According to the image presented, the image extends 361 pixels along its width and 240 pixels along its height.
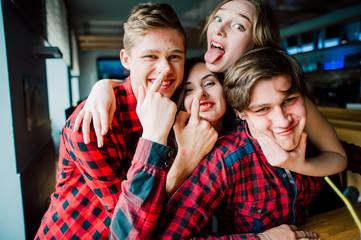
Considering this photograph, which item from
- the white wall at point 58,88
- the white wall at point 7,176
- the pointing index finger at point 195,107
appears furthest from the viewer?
the white wall at point 58,88

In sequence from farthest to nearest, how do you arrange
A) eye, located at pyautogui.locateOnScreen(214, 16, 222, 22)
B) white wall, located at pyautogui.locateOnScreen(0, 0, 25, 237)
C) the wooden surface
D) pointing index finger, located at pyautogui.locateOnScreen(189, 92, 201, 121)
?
white wall, located at pyautogui.locateOnScreen(0, 0, 25, 237)
eye, located at pyautogui.locateOnScreen(214, 16, 222, 22)
pointing index finger, located at pyautogui.locateOnScreen(189, 92, 201, 121)
the wooden surface

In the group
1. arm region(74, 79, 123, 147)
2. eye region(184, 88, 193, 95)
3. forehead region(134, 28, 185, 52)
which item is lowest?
arm region(74, 79, 123, 147)

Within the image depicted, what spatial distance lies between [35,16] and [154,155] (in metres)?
2.03

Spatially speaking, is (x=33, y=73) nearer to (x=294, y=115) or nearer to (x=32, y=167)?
(x=32, y=167)

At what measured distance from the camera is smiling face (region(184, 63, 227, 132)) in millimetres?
1159

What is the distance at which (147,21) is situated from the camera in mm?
1102

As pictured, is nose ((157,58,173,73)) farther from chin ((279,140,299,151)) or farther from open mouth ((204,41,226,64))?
chin ((279,140,299,151))

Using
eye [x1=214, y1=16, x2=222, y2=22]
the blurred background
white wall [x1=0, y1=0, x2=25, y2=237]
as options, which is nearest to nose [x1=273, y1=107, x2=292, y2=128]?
eye [x1=214, y1=16, x2=222, y2=22]

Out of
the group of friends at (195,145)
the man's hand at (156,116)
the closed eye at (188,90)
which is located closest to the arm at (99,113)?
the group of friends at (195,145)

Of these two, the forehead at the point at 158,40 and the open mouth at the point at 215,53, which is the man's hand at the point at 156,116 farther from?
the open mouth at the point at 215,53

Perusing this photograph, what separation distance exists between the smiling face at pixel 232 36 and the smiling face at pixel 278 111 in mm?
298

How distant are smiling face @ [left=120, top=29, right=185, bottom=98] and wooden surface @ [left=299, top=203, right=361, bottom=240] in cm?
84

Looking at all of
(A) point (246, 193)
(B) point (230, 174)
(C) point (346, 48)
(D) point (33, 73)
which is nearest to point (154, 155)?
(B) point (230, 174)

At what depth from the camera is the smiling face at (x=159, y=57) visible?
110cm
